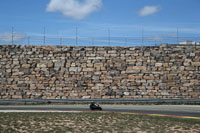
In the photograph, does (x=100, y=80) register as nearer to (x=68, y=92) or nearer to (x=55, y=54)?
(x=68, y=92)

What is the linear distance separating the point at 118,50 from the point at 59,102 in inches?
320

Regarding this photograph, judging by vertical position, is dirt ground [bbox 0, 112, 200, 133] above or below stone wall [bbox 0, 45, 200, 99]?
below

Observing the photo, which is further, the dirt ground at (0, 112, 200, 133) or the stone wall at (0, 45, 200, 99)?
the stone wall at (0, 45, 200, 99)

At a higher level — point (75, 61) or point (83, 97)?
point (75, 61)

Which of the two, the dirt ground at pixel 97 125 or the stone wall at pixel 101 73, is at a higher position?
the stone wall at pixel 101 73

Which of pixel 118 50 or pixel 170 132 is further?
pixel 118 50

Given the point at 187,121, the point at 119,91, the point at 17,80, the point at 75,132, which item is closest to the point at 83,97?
the point at 119,91

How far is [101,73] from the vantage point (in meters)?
27.8

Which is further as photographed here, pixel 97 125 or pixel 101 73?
pixel 101 73

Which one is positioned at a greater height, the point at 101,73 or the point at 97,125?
the point at 101,73

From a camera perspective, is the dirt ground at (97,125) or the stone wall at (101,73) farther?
the stone wall at (101,73)

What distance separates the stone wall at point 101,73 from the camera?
27344 mm

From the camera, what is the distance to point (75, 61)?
2811 cm

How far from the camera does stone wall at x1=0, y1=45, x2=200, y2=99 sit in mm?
27344
